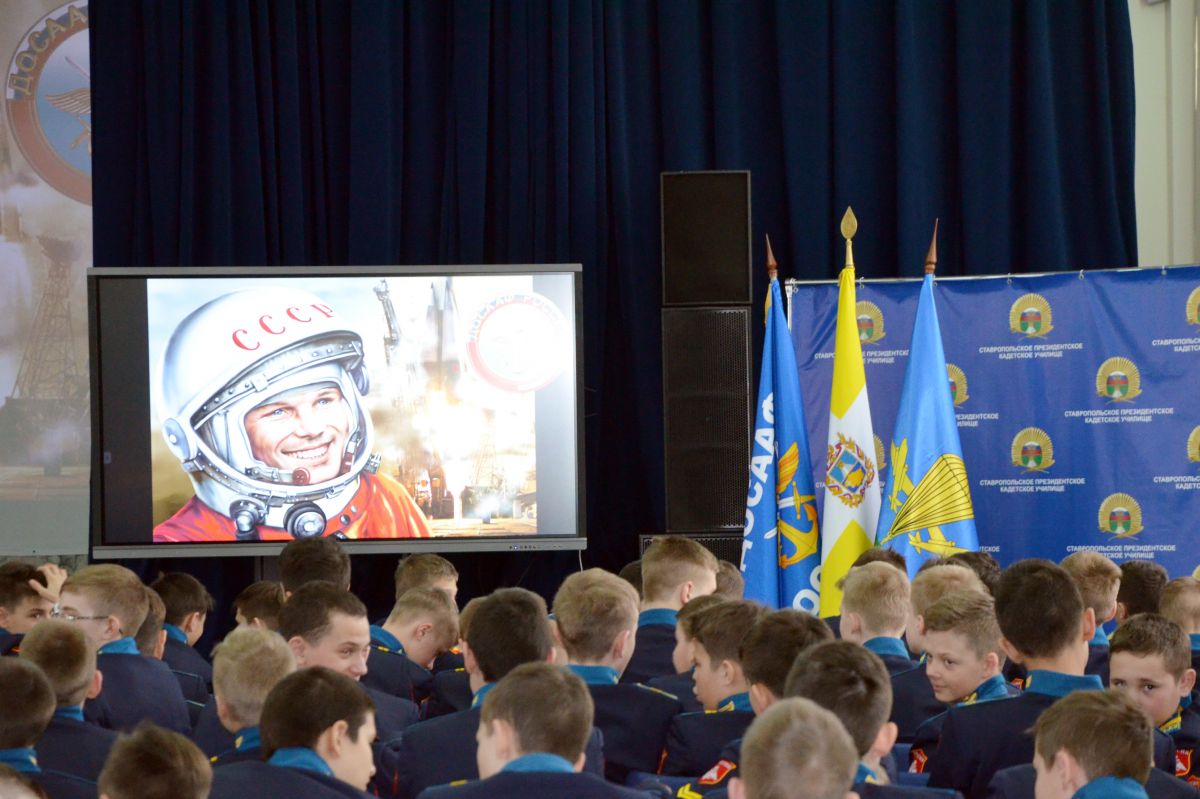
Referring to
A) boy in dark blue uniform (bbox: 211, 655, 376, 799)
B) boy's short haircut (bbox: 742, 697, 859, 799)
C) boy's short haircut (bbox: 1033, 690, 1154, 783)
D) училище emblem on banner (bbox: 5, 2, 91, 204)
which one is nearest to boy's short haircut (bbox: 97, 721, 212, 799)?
boy in dark blue uniform (bbox: 211, 655, 376, 799)

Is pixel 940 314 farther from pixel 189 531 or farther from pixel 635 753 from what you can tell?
pixel 635 753

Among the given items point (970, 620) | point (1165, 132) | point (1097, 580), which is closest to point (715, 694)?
point (970, 620)

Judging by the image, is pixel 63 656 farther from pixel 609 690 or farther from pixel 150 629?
pixel 609 690

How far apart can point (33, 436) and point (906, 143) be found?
17.3 ft

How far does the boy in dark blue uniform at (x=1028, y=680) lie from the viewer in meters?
3.21

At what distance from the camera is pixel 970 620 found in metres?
3.61

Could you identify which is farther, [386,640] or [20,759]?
A: [386,640]

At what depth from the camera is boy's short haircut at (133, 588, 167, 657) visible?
4.32 meters

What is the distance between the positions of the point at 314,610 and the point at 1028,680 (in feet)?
5.69

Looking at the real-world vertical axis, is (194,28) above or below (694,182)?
above

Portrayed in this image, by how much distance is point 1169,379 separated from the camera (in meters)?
7.27

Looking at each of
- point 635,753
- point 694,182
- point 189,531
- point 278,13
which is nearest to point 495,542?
point 189,531

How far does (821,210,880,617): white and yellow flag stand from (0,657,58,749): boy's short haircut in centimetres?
443

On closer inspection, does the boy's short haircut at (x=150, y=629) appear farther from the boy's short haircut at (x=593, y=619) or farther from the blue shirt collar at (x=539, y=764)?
the blue shirt collar at (x=539, y=764)
